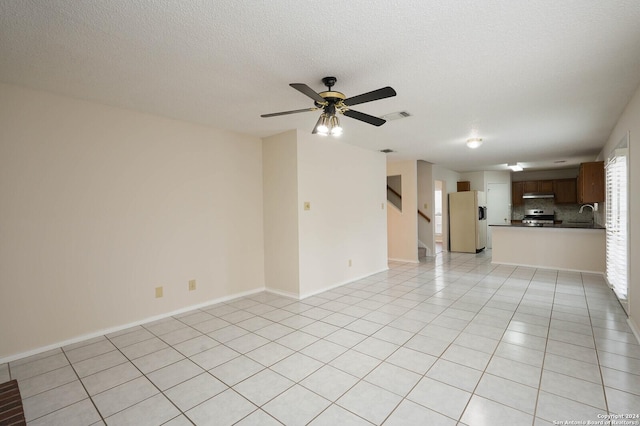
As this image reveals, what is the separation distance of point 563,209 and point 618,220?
20.1ft

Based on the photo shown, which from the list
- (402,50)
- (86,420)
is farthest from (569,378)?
(86,420)

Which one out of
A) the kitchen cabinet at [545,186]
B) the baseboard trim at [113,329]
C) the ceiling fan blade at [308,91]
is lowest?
the baseboard trim at [113,329]

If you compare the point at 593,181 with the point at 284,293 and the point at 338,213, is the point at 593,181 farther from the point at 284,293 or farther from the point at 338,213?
the point at 284,293

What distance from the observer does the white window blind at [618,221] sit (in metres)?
3.69

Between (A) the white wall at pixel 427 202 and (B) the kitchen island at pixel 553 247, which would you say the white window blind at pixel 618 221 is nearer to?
(B) the kitchen island at pixel 553 247

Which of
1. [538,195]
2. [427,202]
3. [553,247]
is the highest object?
[538,195]

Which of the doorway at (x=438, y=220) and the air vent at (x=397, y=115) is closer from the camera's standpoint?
the air vent at (x=397, y=115)

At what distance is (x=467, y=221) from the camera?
8.43 metres

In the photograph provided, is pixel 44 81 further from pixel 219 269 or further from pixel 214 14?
pixel 219 269

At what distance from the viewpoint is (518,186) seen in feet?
31.5

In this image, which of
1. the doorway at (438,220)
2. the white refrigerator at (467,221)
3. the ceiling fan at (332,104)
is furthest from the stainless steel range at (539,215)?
the ceiling fan at (332,104)

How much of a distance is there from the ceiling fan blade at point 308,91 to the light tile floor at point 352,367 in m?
2.20

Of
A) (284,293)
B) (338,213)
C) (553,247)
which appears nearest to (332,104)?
(338,213)

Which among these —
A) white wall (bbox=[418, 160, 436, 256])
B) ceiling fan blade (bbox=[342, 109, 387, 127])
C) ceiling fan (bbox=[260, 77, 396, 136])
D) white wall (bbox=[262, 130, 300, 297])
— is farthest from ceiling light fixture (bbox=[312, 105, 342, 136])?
white wall (bbox=[418, 160, 436, 256])
